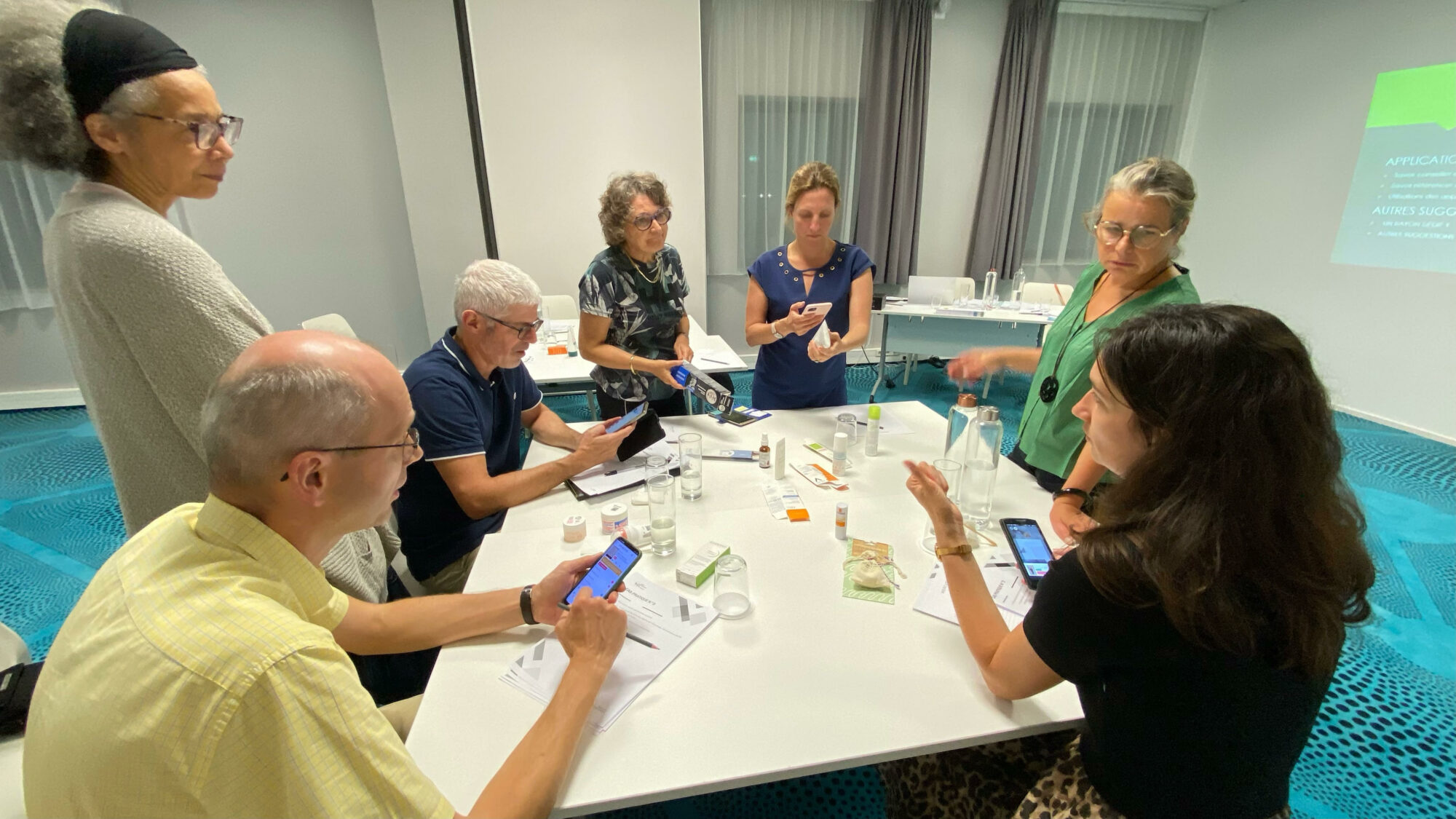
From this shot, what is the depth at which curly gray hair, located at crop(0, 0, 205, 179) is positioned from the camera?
106cm

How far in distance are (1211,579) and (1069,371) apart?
101 centimetres

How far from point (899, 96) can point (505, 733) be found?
5.41m

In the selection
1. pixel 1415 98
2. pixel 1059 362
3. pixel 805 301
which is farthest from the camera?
pixel 1415 98

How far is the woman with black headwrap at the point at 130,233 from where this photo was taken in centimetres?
109

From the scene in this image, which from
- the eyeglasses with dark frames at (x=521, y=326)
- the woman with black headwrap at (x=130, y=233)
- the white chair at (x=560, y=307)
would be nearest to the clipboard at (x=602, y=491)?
the eyeglasses with dark frames at (x=521, y=326)

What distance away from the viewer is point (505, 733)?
96cm

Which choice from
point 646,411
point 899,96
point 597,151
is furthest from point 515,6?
point 646,411

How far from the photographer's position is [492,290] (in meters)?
1.67

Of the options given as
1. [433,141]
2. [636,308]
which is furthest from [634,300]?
[433,141]

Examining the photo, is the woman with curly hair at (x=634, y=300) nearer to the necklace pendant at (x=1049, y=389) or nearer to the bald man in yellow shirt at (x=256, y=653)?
the necklace pendant at (x=1049, y=389)

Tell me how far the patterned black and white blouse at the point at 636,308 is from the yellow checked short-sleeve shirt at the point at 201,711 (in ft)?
5.58

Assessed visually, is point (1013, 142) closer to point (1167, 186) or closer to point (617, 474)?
point (1167, 186)

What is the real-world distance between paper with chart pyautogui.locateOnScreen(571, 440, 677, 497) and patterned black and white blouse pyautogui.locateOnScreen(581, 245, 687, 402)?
54 cm

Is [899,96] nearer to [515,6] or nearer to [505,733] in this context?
[515,6]
